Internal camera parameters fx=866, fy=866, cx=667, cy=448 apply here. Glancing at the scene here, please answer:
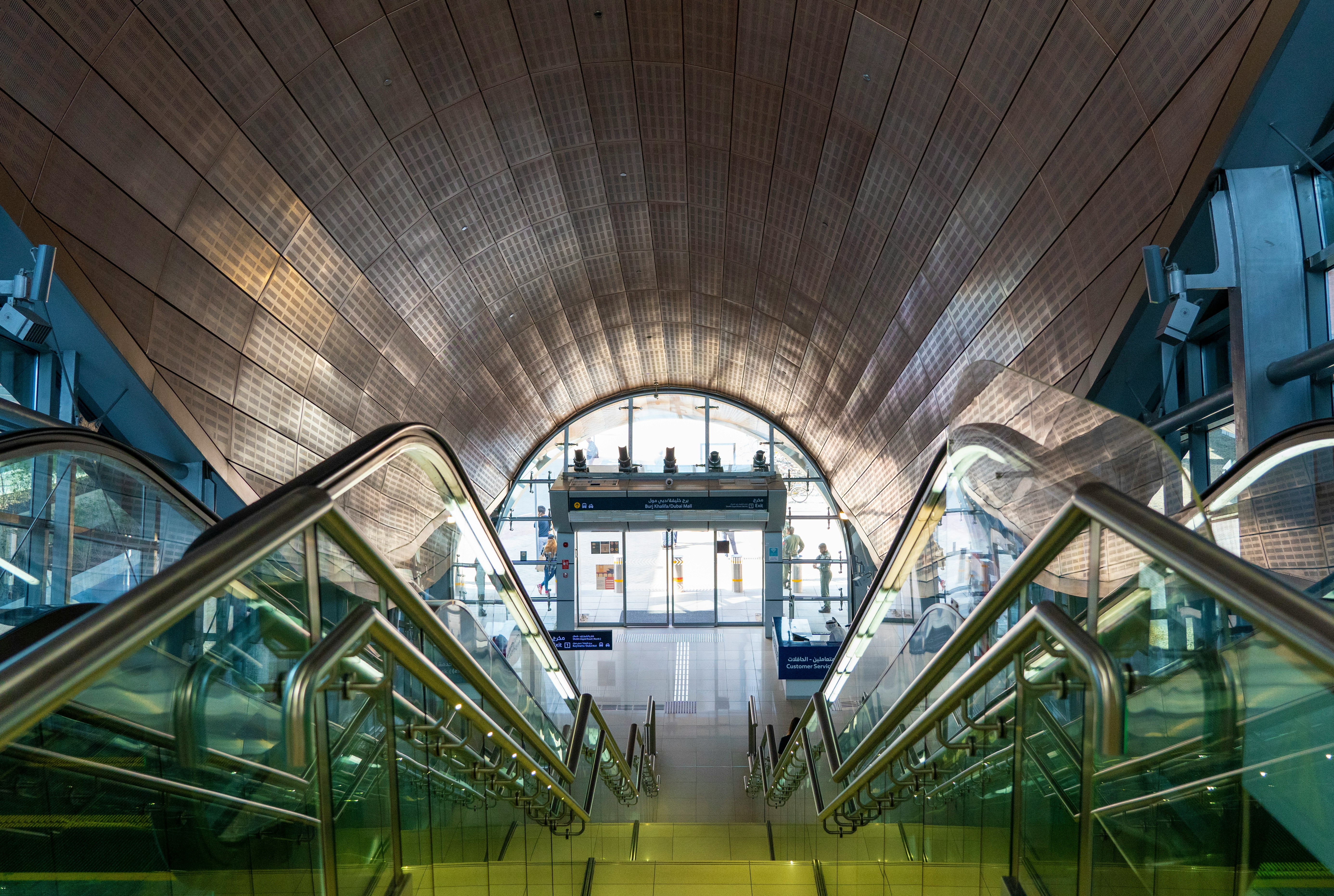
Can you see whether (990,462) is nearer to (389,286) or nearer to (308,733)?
(308,733)

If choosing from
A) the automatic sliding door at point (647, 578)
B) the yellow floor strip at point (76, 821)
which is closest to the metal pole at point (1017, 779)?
the yellow floor strip at point (76, 821)

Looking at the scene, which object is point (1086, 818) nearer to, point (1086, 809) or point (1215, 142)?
point (1086, 809)

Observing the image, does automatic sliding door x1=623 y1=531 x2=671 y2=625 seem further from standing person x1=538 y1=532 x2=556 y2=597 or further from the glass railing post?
the glass railing post

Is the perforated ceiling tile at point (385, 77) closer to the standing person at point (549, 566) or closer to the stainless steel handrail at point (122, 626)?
the stainless steel handrail at point (122, 626)

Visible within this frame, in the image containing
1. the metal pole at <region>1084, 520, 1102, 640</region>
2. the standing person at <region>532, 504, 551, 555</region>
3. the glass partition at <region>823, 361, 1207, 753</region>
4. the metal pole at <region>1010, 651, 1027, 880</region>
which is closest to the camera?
the metal pole at <region>1084, 520, 1102, 640</region>

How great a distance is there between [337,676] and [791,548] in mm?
19164

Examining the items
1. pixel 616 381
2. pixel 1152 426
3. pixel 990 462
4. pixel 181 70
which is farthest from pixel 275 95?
pixel 616 381

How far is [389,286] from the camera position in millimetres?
11578

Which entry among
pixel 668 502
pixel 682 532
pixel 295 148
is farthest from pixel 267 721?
pixel 682 532

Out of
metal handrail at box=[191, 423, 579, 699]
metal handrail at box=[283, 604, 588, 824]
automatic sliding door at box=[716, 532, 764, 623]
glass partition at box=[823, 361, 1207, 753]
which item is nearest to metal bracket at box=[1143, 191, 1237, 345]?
glass partition at box=[823, 361, 1207, 753]

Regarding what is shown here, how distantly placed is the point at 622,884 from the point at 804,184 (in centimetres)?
862

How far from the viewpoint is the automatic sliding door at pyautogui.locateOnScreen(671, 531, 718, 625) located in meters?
21.0

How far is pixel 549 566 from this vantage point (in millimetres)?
20219

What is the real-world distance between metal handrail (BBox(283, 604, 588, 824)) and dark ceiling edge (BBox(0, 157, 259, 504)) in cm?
431
